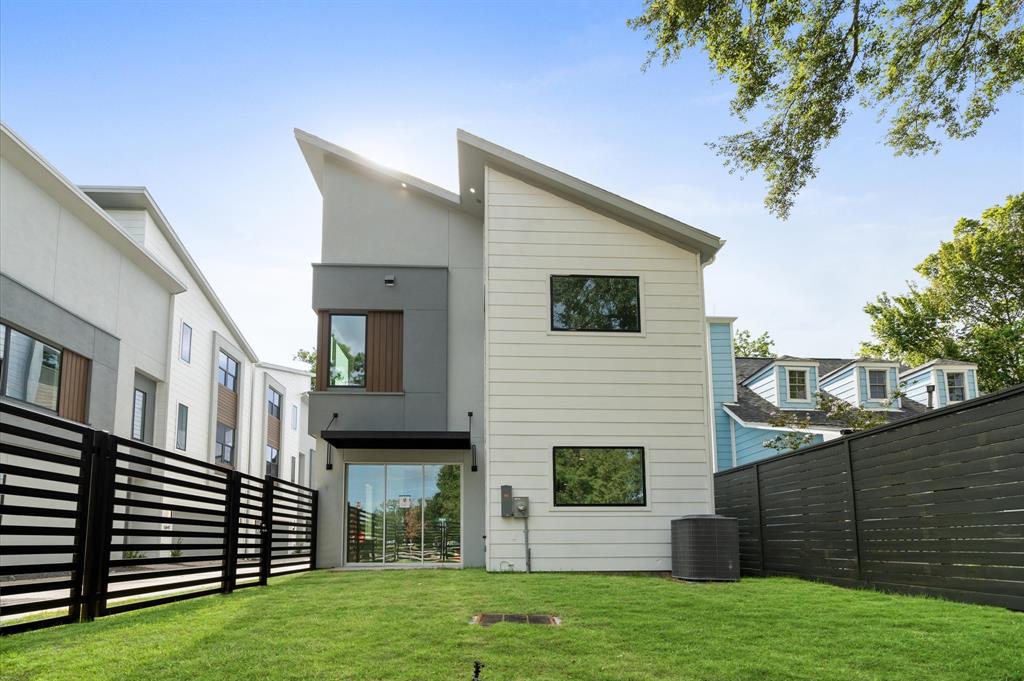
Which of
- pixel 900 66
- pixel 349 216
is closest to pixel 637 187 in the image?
pixel 349 216

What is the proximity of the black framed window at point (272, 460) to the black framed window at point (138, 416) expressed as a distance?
1112 centimetres

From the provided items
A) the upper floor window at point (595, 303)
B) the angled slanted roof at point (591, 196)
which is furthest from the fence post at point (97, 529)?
the angled slanted roof at point (591, 196)

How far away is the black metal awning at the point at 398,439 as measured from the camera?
14141 millimetres

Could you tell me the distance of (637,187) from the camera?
1521 centimetres

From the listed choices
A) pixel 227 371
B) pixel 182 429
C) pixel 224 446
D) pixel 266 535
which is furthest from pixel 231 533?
pixel 227 371

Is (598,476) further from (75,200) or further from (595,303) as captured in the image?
(75,200)

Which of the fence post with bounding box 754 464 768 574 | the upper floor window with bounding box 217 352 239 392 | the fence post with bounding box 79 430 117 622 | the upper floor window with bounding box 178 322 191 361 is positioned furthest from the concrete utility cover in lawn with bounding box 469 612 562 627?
the upper floor window with bounding box 217 352 239 392

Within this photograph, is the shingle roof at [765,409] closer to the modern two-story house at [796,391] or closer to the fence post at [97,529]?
the modern two-story house at [796,391]

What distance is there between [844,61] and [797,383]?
14213mm

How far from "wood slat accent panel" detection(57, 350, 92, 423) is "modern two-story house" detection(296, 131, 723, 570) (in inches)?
191

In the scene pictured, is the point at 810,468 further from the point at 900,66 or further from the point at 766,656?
the point at 766,656

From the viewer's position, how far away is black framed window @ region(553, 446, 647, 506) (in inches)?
483

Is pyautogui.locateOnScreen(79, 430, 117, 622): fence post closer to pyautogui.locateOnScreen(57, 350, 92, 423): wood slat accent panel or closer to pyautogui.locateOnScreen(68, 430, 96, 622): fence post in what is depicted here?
pyautogui.locateOnScreen(68, 430, 96, 622): fence post

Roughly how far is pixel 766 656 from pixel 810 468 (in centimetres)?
548
